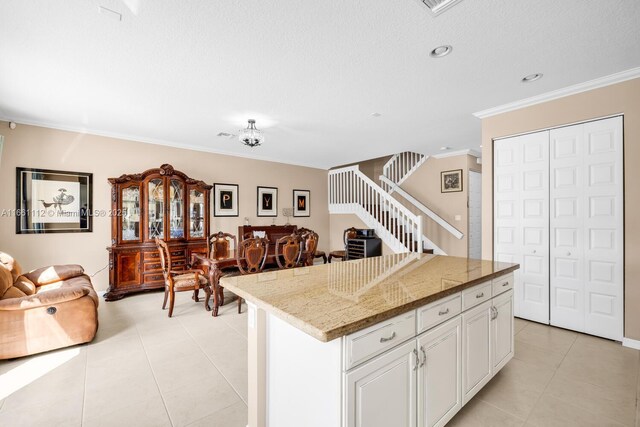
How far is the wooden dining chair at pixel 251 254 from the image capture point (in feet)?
11.7

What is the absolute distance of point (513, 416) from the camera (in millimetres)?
1759

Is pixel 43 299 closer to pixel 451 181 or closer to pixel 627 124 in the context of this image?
pixel 627 124

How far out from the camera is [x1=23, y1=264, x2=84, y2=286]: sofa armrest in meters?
3.33

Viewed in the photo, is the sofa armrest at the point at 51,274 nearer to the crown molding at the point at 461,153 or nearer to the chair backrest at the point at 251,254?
the chair backrest at the point at 251,254

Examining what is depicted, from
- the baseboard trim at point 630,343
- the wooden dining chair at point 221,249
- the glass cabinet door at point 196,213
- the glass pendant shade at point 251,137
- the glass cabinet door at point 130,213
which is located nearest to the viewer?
the baseboard trim at point 630,343

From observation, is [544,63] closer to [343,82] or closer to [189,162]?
[343,82]

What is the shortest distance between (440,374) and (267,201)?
5468 millimetres

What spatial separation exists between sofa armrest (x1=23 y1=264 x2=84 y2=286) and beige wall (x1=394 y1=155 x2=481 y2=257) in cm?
652

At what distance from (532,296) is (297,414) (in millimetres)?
3393

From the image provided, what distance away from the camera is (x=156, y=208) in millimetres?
4656

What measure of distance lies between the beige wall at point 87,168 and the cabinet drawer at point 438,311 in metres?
4.98

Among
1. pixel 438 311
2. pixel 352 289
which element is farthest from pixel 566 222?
pixel 352 289

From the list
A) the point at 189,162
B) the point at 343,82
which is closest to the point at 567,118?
the point at 343,82

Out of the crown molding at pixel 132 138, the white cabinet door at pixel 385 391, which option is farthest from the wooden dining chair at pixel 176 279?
the white cabinet door at pixel 385 391
